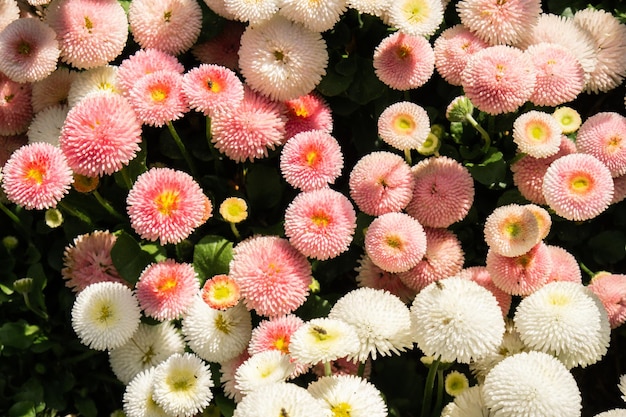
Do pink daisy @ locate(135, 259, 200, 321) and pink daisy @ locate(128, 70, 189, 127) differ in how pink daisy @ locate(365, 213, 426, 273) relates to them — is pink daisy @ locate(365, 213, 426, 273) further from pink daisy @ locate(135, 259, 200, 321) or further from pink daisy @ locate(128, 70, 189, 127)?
Result: pink daisy @ locate(128, 70, 189, 127)

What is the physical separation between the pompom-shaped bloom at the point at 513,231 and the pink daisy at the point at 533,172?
15cm

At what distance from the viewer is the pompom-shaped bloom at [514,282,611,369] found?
1.70 meters

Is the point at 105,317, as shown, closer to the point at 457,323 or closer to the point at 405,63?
the point at 457,323

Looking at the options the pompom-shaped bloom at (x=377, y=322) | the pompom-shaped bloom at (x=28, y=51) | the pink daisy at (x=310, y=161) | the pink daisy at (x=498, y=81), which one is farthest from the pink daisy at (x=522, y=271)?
the pompom-shaped bloom at (x=28, y=51)

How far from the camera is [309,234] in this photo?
1.91 m

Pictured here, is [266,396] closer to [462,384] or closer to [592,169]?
[462,384]

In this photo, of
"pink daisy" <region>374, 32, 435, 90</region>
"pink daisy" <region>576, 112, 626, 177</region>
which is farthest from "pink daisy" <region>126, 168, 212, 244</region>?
"pink daisy" <region>576, 112, 626, 177</region>

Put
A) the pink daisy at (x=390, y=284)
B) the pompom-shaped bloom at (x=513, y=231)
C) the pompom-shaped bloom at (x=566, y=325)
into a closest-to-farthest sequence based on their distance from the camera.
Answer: the pompom-shaped bloom at (x=566, y=325) < the pompom-shaped bloom at (x=513, y=231) < the pink daisy at (x=390, y=284)

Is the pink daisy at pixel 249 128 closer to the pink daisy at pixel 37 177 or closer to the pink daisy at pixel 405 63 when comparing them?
the pink daisy at pixel 405 63

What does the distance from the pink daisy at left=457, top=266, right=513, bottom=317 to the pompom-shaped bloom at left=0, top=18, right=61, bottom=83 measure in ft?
4.63

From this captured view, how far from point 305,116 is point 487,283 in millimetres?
762

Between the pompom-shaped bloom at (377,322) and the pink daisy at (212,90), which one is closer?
the pompom-shaped bloom at (377,322)

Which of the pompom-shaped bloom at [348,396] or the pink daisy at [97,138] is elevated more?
the pink daisy at [97,138]

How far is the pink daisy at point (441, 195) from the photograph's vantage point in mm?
1966
